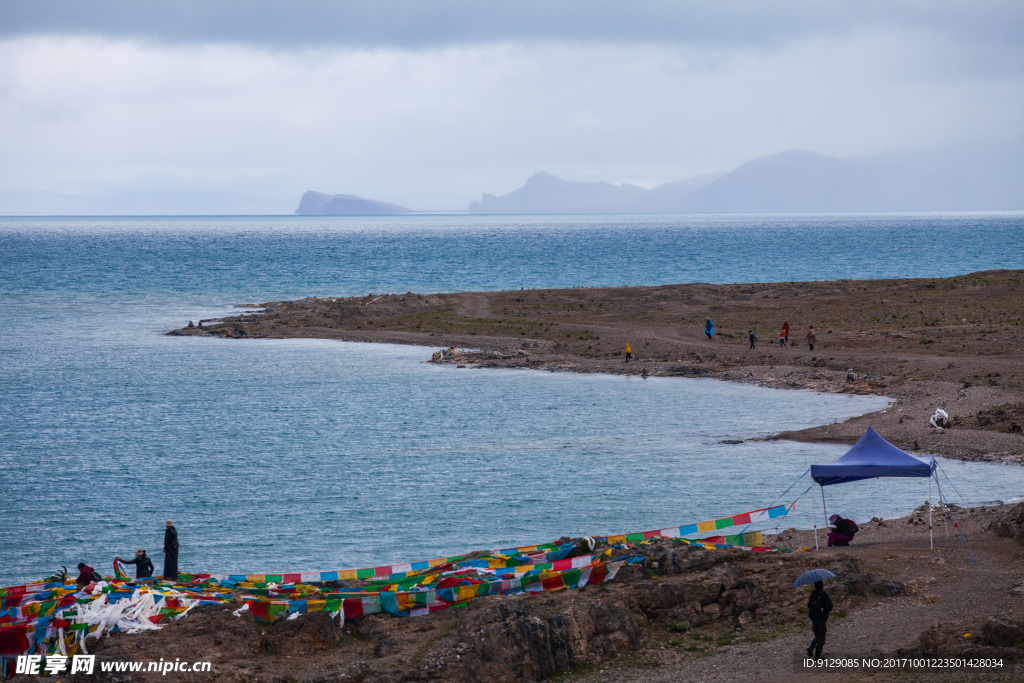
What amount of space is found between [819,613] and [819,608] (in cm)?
8

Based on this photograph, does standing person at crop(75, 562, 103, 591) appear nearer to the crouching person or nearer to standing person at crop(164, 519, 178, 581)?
standing person at crop(164, 519, 178, 581)

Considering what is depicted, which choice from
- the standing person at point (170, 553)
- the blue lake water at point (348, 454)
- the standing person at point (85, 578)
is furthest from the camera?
the blue lake water at point (348, 454)

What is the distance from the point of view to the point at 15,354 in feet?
201

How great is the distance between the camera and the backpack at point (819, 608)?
15047 millimetres

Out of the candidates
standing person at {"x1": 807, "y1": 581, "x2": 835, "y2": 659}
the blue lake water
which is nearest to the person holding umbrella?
standing person at {"x1": 807, "y1": 581, "x2": 835, "y2": 659}

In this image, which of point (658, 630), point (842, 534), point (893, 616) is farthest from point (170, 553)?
point (842, 534)

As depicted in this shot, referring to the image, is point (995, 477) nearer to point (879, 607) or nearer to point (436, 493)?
point (879, 607)

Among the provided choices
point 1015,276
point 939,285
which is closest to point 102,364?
point 939,285

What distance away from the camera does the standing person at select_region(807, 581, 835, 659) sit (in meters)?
15.1

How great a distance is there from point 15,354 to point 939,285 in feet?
219

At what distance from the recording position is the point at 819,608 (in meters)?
15.1

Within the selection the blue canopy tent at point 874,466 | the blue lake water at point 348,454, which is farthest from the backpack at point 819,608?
the blue lake water at point 348,454

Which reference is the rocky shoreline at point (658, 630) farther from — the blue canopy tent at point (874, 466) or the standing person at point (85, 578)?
the blue canopy tent at point (874, 466)

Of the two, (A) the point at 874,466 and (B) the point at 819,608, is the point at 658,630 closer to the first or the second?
(B) the point at 819,608
